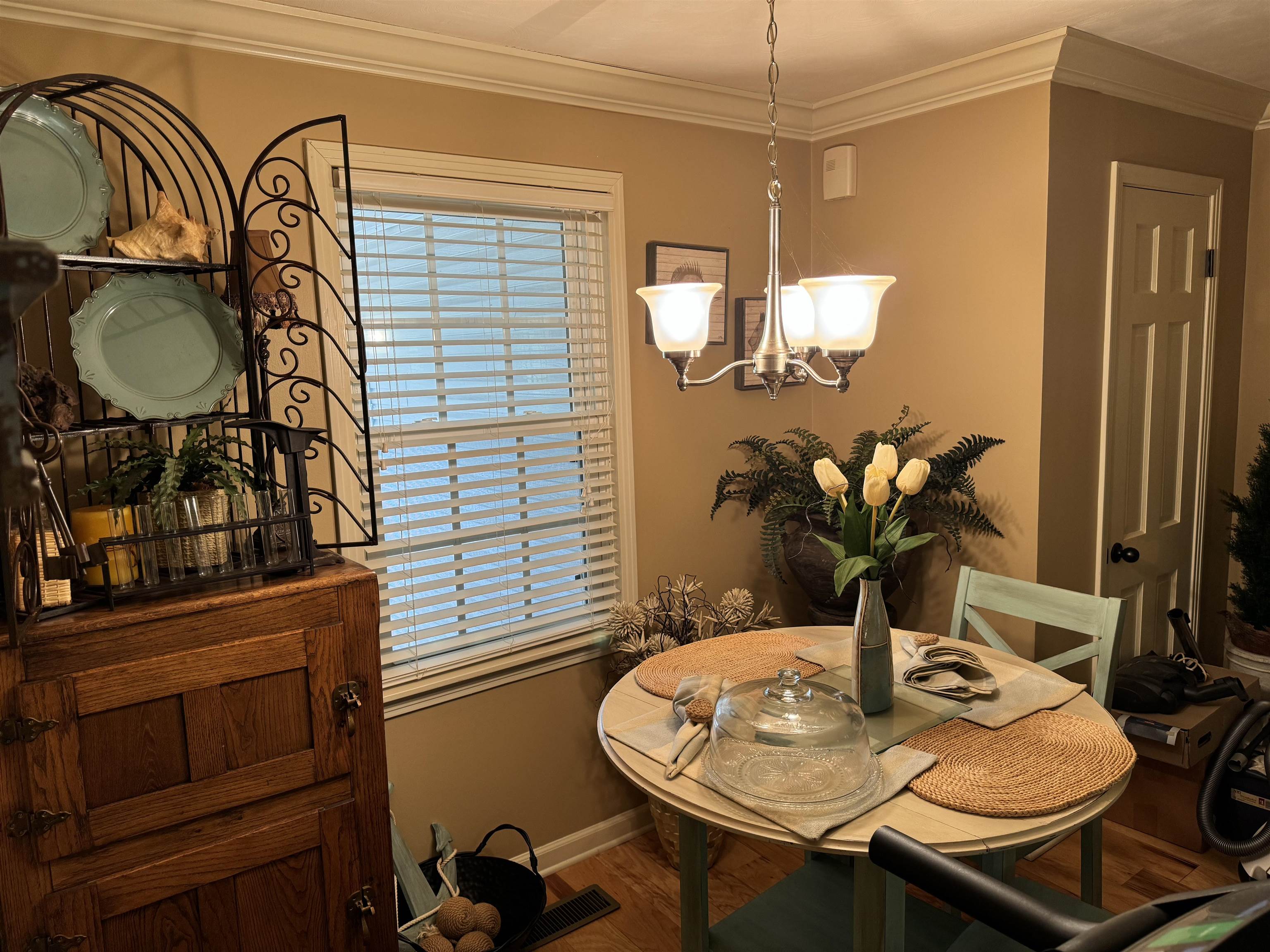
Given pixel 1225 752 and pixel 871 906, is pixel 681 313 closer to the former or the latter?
pixel 871 906

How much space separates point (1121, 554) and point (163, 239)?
3013mm

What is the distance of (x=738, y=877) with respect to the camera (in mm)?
2748

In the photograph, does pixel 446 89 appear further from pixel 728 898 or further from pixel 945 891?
pixel 728 898

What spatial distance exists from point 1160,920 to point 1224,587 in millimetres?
3568

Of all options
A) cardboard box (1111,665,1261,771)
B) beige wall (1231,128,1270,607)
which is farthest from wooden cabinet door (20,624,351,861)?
beige wall (1231,128,1270,607)

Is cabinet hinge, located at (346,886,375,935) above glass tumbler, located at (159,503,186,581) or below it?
below

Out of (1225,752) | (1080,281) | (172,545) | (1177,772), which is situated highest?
(1080,281)

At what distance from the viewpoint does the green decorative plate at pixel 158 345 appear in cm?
180

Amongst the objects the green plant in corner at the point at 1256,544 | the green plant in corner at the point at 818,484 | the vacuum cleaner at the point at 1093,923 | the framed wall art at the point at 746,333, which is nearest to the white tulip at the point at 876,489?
the vacuum cleaner at the point at 1093,923

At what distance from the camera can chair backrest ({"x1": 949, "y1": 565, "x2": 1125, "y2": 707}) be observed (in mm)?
2092

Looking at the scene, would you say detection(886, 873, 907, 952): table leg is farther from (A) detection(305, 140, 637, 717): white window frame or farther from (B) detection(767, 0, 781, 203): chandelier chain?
(A) detection(305, 140, 637, 717): white window frame

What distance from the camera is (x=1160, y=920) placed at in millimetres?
650

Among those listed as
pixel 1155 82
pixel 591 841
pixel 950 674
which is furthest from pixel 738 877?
pixel 1155 82

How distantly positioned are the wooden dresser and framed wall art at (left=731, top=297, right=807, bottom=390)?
1710 millimetres
